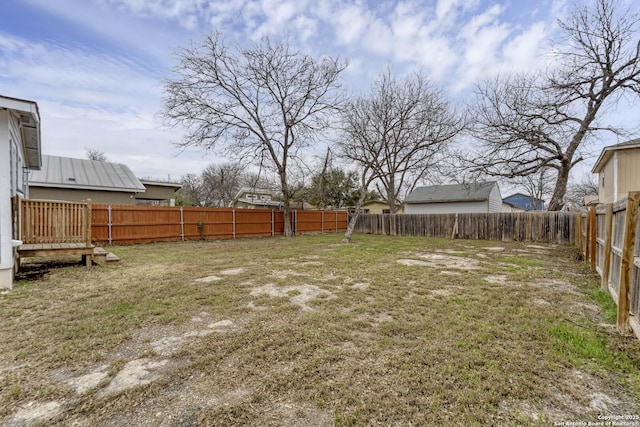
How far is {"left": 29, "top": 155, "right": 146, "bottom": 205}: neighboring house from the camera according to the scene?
1286cm

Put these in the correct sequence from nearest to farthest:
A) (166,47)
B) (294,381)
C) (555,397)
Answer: (555,397) < (294,381) < (166,47)

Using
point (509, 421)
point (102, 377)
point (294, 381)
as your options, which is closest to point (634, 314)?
point (509, 421)

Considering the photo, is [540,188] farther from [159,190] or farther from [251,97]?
[159,190]

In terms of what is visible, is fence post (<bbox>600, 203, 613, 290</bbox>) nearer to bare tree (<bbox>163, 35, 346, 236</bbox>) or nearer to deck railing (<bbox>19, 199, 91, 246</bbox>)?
deck railing (<bbox>19, 199, 91, 246</bbox>)

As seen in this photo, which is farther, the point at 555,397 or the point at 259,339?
the point at 259,339

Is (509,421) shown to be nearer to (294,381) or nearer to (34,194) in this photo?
(294,381)

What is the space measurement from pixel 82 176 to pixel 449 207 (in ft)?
80.0

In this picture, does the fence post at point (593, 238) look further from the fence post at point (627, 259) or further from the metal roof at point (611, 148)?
the metal roof at point (611, 148)

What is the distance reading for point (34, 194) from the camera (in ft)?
42.0

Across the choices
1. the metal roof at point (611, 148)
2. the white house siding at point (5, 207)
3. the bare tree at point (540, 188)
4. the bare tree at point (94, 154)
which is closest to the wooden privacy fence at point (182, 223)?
the white house siding at point (5, 207)

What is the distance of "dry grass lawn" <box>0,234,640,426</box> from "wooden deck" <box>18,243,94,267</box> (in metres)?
1.03

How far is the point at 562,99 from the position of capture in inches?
463

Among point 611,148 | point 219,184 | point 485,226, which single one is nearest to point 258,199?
point 219,184

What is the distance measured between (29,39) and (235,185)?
27.2m
